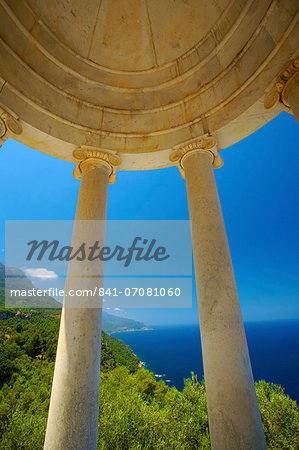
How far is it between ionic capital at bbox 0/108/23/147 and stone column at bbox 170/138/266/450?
3682cm

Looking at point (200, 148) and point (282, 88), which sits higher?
point (200, 148)

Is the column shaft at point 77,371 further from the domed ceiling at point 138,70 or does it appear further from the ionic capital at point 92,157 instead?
the domed ceiling at point 138,70

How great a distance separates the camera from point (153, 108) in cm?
6347

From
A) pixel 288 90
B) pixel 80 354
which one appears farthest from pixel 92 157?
pixel 288 90

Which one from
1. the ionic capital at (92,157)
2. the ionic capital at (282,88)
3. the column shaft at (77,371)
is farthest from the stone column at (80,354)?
the ionic capital at (282,88)

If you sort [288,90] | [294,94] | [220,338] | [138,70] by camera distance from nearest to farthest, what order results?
[220,338] → [294,94] → [288,90] → [138,70]

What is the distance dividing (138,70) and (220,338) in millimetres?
69917

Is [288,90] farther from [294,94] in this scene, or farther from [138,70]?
[138,70]

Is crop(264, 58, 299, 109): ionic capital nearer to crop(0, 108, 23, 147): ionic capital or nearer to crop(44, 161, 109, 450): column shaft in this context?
crop(44, 161, 109, 450): column shaft

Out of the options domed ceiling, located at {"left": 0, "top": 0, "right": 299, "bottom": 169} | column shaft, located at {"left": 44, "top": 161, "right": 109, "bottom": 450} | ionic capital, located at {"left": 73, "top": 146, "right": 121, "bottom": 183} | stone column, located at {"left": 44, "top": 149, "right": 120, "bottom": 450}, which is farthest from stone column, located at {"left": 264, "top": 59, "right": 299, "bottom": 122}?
column shaft, located at {"left": 44, "top": 161, "right": 109, "bottom": 450}

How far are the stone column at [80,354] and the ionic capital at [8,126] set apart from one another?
19.2 metres

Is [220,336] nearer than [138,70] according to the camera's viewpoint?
Yes

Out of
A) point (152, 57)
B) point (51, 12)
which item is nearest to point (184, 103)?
point (152, 57)

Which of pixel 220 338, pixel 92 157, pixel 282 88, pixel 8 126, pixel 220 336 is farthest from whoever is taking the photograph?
pixel 92 157
